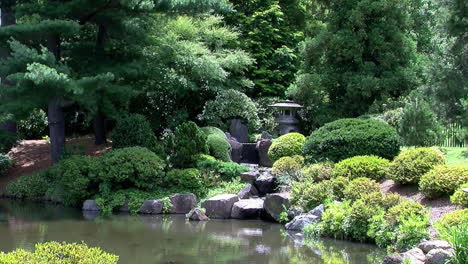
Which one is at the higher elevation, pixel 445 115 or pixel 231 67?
pixel 231 67

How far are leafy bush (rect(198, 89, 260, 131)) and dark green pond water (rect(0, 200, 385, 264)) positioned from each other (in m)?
6.58

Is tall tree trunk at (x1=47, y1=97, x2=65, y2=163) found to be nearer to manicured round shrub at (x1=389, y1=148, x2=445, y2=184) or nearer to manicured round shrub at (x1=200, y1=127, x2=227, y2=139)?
manicured round shrub at (x1=200, y1=127, x2=227, y2=139)

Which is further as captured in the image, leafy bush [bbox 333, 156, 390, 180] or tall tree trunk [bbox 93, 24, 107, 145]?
tall tree trunk [bbox 93, 24, 107, 145]

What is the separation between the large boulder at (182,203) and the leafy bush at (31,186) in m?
3.92

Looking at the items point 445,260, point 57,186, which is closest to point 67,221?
point 57,186

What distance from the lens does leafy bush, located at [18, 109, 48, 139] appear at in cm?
1948

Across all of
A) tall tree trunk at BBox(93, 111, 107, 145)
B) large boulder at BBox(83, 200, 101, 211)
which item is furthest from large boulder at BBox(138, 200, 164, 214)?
tall tree trunk at BBox(93, 111, 107, 145)

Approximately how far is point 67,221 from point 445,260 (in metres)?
7.45

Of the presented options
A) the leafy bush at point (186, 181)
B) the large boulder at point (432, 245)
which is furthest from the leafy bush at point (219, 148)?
the large boulder at point (432, 245)

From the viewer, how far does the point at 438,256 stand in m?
6.72

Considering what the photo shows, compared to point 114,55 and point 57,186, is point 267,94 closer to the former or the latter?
point 114,55

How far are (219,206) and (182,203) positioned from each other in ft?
3.24

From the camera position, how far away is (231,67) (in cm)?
1847

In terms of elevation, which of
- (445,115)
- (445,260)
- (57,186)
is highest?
(445,115)
